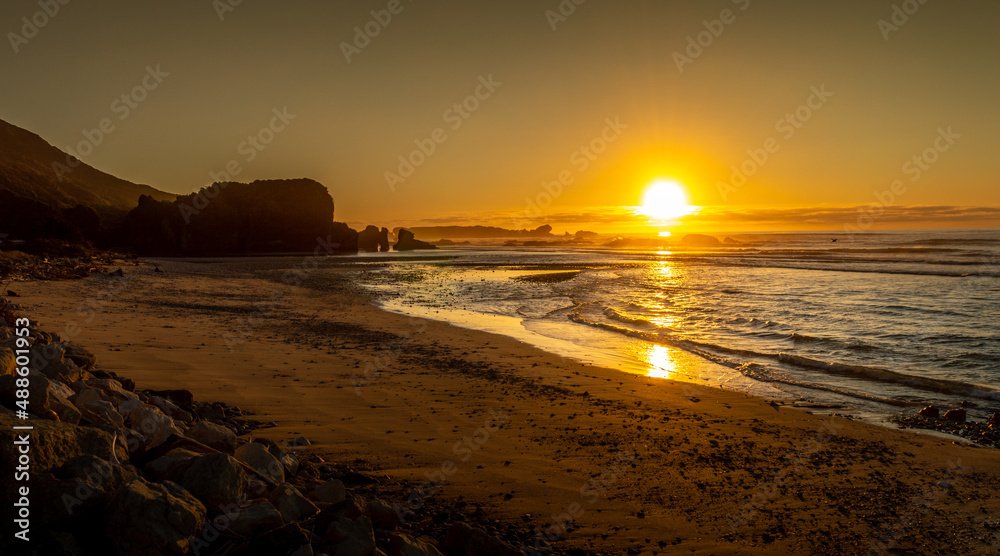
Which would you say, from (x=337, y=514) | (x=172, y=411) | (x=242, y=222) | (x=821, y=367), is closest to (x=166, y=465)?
(x=337, y=514)

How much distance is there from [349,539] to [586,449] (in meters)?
3.49

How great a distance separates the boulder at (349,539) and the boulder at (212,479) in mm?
723

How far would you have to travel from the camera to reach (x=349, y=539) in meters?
3.30

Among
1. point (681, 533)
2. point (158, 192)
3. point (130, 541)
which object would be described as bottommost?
point (681, 533)

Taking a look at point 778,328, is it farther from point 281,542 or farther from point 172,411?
point 281,542

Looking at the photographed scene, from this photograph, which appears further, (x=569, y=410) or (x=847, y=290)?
(x=847, y=290)

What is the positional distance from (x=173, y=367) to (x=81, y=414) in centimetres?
508

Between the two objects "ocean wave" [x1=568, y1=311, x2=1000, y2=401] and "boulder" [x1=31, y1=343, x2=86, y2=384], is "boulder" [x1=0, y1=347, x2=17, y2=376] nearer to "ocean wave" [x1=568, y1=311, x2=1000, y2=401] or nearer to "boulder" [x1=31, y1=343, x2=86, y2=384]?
"boulder" [x1=31, y1=343, x2=86, y2=384]

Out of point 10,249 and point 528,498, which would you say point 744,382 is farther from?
point 10,249

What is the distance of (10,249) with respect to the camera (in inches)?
934

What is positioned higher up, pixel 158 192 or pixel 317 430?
pixel 158 192

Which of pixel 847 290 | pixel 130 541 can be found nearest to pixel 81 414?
pixel 130 541

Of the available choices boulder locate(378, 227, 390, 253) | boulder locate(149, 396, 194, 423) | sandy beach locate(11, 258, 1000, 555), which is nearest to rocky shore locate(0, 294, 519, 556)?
boulder locate(149, 396, 194, 423)

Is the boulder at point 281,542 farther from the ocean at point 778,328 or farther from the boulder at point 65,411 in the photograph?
the ocean at point 778,328
